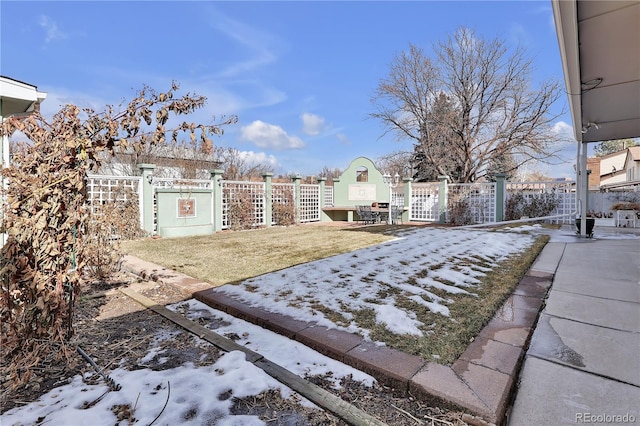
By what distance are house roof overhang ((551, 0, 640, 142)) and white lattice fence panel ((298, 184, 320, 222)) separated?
30.7 feet

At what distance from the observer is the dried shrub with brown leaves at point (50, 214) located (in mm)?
1912

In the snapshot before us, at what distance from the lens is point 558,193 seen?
1159cm

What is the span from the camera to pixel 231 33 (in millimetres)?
7891

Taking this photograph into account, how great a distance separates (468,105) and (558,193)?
6.72 m

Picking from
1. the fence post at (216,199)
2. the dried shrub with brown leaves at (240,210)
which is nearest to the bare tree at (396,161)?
the dried shrub with brown leaves at (240,210)

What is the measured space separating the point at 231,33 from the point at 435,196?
33.1ft

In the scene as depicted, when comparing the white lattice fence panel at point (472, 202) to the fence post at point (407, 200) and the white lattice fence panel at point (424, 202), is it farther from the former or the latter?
the fence post at point (407, 200)

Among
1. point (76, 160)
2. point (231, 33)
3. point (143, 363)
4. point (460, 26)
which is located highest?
point (460, 26)

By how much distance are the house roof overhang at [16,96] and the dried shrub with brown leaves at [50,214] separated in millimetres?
4850

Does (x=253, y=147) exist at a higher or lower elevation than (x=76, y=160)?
higher

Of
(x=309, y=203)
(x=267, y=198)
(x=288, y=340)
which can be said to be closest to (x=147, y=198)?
(x=267, y=198)

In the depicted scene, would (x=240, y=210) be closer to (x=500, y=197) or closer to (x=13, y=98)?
(x=13, y=98)

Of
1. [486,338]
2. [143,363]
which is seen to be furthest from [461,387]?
[143,363]

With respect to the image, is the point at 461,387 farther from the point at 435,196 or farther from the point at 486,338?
the point at 435,196
